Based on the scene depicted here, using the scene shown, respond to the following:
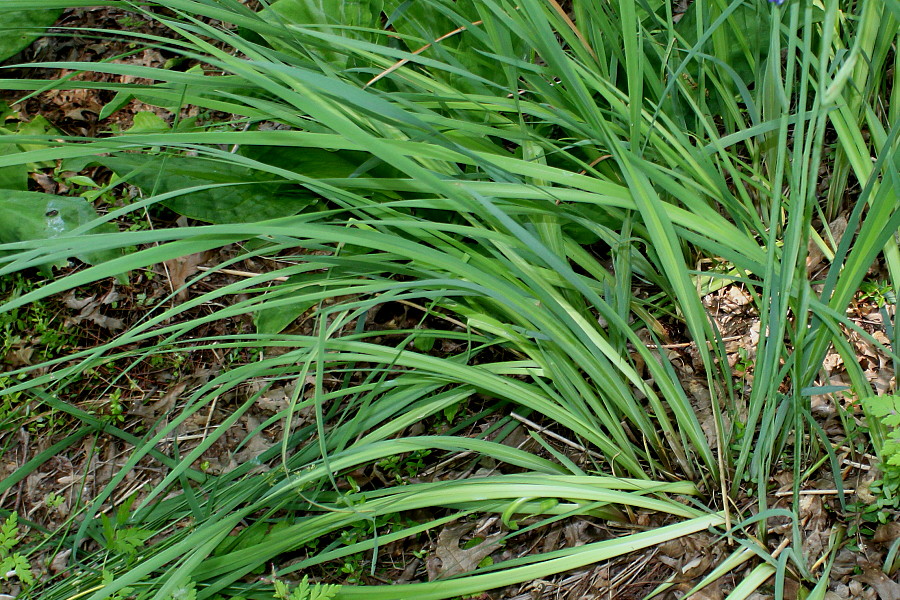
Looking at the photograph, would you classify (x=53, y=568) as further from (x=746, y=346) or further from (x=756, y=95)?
(x=756, y=95)

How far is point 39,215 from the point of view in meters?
1.97

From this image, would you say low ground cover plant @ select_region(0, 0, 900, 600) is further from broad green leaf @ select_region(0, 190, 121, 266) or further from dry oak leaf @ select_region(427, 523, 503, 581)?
broad green leaf @ select_region(0, 190, 121, 266)

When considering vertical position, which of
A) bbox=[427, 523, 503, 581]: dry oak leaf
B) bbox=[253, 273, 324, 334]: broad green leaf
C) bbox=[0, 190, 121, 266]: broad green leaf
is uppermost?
bbox=[0, 190, 121, 266]: broad green leaf

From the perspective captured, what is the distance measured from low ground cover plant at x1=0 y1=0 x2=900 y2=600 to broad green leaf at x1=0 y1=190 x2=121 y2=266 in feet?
1.72

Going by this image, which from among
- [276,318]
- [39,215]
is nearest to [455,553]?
[276,318]

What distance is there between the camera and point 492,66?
135 centimetres

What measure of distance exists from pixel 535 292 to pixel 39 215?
1.72 metres

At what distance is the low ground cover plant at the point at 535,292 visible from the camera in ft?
2.91

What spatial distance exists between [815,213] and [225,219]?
4.43ft

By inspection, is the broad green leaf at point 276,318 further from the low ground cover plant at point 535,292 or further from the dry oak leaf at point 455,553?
the dry oak leaf at point 455,553

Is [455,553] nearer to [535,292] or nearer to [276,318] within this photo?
[535,292]

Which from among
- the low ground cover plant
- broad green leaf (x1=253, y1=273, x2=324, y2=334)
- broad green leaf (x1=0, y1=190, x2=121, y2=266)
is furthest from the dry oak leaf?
broad green leaf (x1=0, y1=190, x2=121, y2=266)

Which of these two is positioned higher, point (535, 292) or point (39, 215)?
point (535, 292)

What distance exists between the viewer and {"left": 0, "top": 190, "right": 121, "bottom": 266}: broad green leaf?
6.41ft
